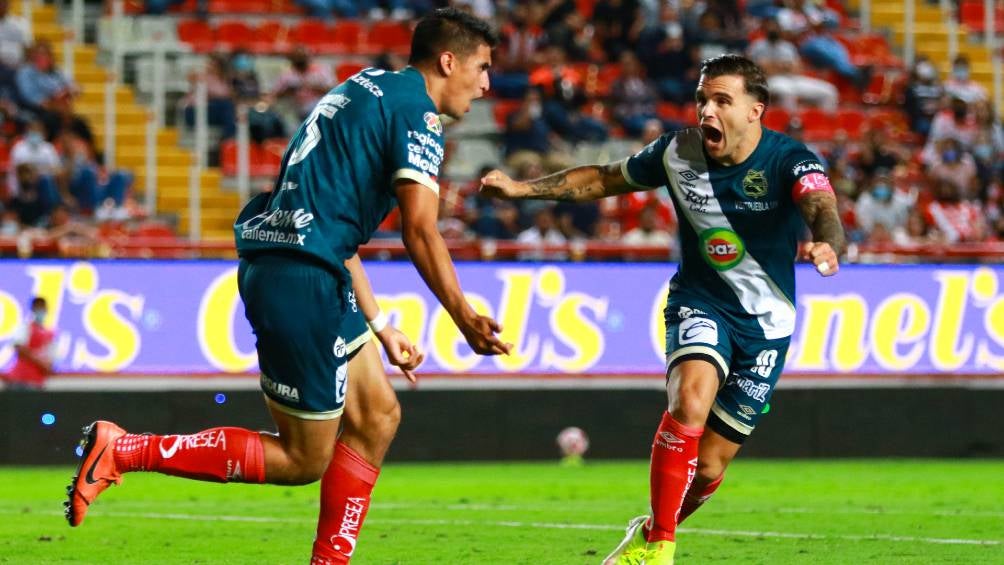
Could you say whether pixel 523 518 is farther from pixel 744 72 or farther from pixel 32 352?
pixel 32 352

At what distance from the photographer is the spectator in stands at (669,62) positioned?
24.0m

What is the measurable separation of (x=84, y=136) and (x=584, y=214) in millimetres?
5699

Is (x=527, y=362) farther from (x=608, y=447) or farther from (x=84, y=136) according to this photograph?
(x=84, y=136)

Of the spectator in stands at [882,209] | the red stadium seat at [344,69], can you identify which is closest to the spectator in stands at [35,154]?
the red stadium seat at [344,69]

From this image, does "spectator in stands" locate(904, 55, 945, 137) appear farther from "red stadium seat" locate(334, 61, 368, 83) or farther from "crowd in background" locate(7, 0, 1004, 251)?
"red stadium seat" locate(334, 61, 368, 83)

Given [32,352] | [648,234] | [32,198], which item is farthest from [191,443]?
[648,234]

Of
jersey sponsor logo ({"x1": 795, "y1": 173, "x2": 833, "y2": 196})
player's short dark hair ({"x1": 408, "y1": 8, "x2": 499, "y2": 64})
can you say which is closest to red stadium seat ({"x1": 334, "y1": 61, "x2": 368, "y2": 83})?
jersey sponsor logo ({"x1": 795, "y1": 173, "x2": 833, "y2": 196})

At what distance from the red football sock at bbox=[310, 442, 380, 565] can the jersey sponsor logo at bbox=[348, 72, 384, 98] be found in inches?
55.7

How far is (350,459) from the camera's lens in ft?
23.2

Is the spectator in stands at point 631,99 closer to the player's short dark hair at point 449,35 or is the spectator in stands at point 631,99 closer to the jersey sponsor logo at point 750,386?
the jersey sponsor logo at point 750,386

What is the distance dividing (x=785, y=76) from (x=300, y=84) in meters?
6.99

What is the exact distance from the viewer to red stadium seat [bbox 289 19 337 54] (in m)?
23.6

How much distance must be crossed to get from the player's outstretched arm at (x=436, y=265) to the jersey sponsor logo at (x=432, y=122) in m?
0.26

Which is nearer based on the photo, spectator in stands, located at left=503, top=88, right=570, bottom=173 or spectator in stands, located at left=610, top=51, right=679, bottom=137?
spectator in stands, located at left=503, top=88, right=570, bottom=173
